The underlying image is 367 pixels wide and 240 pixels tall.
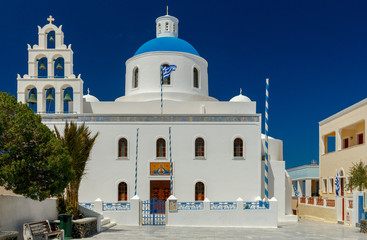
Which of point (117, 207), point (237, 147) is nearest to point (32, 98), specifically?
point (117, 207)

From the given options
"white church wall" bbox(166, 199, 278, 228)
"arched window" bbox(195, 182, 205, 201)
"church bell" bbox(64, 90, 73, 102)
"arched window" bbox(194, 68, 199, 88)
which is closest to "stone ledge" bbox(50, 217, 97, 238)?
"white church wall" bbox(166, 199, 278, 228)

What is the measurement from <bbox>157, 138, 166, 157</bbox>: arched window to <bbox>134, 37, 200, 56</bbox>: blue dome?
265 inches

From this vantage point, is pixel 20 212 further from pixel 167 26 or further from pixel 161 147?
pixel 167 26

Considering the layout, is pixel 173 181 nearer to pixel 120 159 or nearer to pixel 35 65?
pixel 120 159

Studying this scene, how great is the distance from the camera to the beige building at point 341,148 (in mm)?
22938

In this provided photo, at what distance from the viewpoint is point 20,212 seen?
12.1 metres

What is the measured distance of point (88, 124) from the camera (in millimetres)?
22516

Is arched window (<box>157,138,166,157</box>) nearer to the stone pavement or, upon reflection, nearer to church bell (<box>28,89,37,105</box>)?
the stone pavement

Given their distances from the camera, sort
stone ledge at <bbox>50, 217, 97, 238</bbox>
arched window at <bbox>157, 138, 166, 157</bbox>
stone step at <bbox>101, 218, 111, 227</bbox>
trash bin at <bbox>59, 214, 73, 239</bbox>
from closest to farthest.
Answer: trash bin at <bbox>59, 214, 73, 239</bbox>, stone ledge at <bbox>50, 217, 97, 238</bbox>, stone step at <bbox>101, 218, 111, 227</bbox>, arched window at <bbox>157, 138, 166, 157</bbox>

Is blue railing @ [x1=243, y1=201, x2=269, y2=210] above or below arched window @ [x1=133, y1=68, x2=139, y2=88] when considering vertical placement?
below

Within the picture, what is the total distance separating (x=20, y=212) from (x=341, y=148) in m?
20.6

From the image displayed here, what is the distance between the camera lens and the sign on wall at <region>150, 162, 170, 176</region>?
22172 millimetres

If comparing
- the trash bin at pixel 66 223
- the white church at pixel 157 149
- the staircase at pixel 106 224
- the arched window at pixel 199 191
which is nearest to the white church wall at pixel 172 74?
the white church at pixel 157 149

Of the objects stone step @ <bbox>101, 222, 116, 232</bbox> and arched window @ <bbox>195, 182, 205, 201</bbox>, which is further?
arched window @ <bbox>195, 182, 205, 201</bbox>
